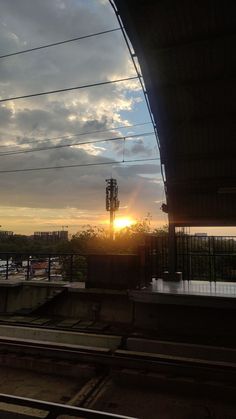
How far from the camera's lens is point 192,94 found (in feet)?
36.2

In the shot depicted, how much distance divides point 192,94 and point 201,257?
8.05 meters

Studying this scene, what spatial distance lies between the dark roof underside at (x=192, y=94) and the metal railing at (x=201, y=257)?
108 cm

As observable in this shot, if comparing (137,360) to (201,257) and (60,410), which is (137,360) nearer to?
(60,410)

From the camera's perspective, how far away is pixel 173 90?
11055 millimetres

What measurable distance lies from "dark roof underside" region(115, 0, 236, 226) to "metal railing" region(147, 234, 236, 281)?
3.55 feet

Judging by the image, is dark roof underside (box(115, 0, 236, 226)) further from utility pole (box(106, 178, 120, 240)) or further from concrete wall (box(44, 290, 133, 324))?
utility pole (box(106, 178, 120, 240))

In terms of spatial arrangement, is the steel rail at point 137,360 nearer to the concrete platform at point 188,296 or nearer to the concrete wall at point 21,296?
Answer: the concrete platform at point 188,296

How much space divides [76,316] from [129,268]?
293 cm

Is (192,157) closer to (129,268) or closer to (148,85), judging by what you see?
(148,85)

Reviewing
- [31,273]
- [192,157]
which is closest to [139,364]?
[192,157]

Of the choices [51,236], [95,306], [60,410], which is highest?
[51,236]

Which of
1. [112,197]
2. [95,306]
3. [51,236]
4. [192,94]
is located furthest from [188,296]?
[51,236]

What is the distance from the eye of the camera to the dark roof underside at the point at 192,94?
853 cm

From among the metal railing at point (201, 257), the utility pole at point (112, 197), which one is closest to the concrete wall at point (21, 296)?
the metal railing at point (201, 257)
